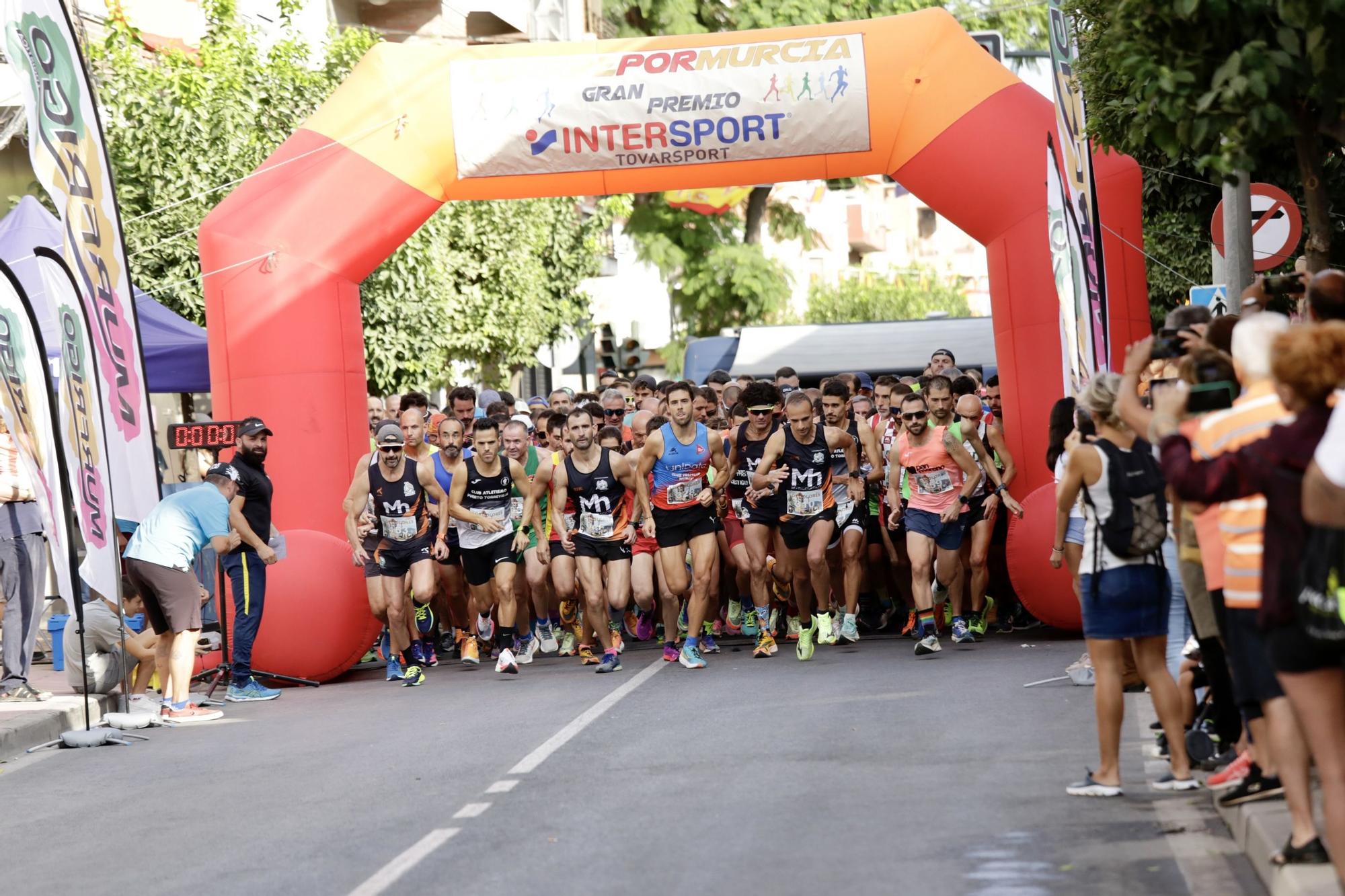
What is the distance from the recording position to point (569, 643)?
14359 mm

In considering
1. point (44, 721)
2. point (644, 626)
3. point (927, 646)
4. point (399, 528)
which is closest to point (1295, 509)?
point (927, 646)

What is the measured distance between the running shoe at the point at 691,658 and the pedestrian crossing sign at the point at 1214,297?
16.4 feet

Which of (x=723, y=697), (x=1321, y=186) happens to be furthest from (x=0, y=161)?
(x=1321, y=186)

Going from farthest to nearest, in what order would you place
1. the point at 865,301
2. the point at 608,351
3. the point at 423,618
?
the point at 865,301 < the point at 608,351 < the point at 423,618

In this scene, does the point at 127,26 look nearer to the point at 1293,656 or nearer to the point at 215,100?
the point at 215,100

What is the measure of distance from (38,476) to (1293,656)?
8.11m

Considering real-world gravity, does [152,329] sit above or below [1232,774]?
above

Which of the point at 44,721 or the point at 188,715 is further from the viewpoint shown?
the point at 188,715

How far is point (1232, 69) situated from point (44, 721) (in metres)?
8.15

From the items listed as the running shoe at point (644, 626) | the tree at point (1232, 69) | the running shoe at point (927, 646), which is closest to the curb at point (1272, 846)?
the tree at point (1232, 69)

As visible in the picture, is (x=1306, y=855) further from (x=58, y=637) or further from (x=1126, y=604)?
(x=58, y=637)

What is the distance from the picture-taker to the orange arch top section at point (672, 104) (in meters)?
13.2

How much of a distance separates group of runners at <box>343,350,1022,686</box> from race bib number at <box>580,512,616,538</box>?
0.04 feet

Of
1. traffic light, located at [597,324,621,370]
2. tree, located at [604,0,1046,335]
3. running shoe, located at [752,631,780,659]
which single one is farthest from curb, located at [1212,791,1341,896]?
tree, located at [604,0,1046,335]
